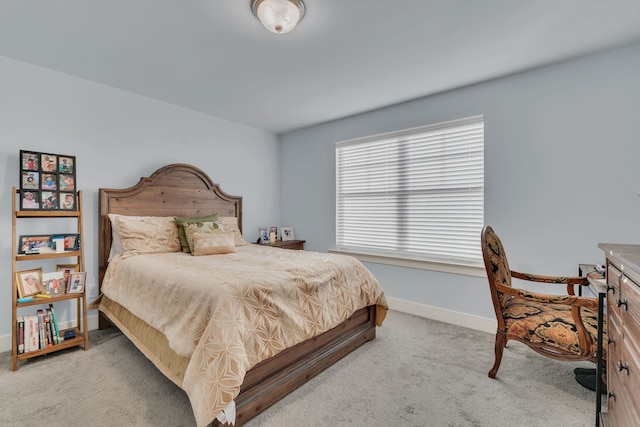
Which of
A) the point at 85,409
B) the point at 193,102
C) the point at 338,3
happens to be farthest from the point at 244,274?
the point at 193,102

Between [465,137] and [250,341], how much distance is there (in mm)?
2777

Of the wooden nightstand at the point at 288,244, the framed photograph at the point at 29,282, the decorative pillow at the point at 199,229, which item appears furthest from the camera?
the wooden nightstand at the point at 288,244

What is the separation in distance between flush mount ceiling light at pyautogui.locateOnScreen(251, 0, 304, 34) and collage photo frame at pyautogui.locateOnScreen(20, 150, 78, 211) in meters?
2.10

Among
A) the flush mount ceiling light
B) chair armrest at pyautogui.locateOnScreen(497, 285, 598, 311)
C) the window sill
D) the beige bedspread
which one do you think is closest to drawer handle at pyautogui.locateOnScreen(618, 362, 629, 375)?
chair armrest at pyautogui.locateOnScreen(497, 285, 598, 311)

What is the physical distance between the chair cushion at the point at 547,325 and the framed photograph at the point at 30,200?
12.1 feet

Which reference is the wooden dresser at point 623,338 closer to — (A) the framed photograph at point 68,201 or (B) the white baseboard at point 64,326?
(A) the framed photograph at point 68,201

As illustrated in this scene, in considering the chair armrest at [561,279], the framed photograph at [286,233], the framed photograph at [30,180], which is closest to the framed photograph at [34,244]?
the framed photograph at [30,180]

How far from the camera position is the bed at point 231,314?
4.68ft

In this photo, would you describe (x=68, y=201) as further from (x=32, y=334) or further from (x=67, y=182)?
(x=32, y=334)

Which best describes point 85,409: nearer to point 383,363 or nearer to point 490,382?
point 383,363

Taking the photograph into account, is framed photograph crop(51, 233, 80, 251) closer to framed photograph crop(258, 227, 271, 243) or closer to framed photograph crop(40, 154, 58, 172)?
framed photograph crop(40, 154, 58, 172)

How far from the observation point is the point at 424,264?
317 cm

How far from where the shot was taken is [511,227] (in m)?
2.69

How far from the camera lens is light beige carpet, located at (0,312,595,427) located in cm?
Answer: 162
